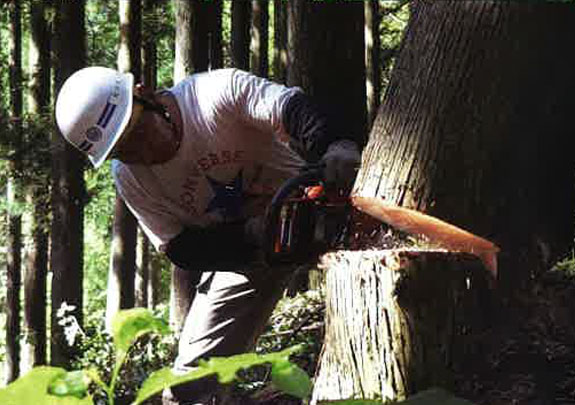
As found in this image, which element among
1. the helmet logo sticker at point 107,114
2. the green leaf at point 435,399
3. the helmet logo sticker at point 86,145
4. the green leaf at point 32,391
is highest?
the helmet logo sticker at point 107,114

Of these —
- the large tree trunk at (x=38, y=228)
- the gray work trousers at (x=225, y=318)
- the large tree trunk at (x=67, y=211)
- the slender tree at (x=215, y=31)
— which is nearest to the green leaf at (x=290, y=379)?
the gray work trousers at (x=225, y=318)

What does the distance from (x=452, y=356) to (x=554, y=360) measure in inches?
41.8

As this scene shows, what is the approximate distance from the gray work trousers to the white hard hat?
1099 millimetres

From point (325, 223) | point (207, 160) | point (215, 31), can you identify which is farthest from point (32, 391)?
point (215, 31)

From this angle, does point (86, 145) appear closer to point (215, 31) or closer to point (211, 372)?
point (211, 372)

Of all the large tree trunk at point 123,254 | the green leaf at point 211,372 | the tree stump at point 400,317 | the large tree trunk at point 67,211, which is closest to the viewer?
the green leaf at point 211,372

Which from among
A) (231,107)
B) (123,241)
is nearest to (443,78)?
(231,107)

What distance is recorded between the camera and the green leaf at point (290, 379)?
4.72ft

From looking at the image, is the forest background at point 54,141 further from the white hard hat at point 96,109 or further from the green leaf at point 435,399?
the green leaf at point 435,399

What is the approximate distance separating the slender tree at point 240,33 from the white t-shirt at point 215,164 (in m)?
10.8

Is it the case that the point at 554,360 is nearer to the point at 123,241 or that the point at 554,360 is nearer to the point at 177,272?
the point at 177,272

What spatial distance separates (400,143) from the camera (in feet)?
10.7

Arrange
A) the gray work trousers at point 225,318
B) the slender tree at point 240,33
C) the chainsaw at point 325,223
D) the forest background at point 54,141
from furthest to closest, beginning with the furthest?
the slender tree at point 240,33, the forest background at point 54,141, the gray work trousers at point 225,318, the chainsaw at point 325,223

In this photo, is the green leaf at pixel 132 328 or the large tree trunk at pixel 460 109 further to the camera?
the large tree trunk at pixel 460 109
